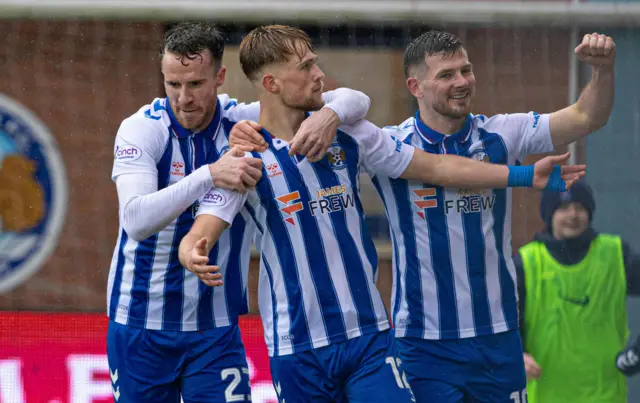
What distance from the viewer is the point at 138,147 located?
11.1 ft

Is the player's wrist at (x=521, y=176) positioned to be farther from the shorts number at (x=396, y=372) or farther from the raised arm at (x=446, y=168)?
the shorts number at (x=396, y=372)

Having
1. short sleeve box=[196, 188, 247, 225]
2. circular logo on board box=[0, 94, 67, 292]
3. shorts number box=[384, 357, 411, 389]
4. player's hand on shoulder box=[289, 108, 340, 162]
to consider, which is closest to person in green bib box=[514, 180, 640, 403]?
shorts number box=[384, 357, 411, 389]

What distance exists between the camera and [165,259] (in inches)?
140

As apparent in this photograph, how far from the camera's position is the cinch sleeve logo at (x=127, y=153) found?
334 cm

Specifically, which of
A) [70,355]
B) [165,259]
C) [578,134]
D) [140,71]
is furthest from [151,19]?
[578,134]

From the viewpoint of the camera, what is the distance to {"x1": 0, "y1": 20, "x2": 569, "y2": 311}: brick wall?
18.5ft

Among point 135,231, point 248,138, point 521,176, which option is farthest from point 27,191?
point 521,176

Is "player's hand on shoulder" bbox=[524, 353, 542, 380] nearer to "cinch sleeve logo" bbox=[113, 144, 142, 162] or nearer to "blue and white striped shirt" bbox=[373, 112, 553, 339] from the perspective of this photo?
"blue and white striped shirt" bbox=[373, 112, 553, 339]

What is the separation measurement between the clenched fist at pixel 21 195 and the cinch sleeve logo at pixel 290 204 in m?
3.19

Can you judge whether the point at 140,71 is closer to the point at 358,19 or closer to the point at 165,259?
the point at 358,19

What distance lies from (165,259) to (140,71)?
251 cm

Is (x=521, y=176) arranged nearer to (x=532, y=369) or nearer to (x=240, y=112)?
(x=240, y=112)

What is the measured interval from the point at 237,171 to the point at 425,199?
0.75 meters

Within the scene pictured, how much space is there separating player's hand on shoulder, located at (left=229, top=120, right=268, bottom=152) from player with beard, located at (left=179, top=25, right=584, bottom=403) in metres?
0.02
